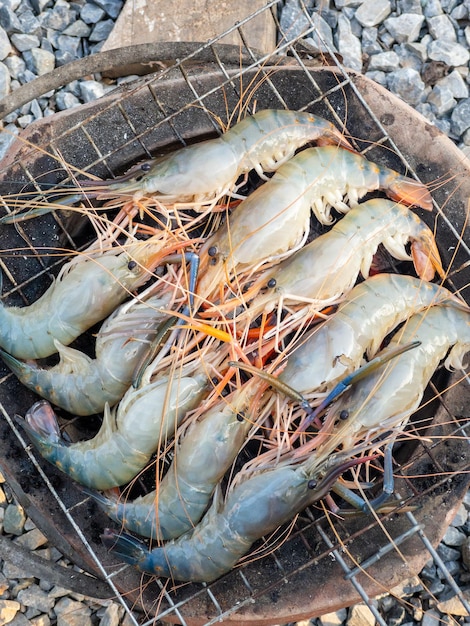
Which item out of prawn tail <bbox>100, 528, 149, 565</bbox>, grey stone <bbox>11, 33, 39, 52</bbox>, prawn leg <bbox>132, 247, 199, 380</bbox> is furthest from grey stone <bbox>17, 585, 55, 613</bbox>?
grey stone <bbox>11, 33, 39, 52</bbox>

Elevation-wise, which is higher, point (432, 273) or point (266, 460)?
point (432, 273)

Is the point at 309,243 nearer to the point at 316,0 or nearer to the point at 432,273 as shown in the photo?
the point at 432,273

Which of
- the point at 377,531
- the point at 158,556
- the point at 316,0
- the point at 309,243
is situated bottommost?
the point at 377,531

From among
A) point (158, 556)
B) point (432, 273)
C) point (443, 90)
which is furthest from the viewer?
point (443, 90)

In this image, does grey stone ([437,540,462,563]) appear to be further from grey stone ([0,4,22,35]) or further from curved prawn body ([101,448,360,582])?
grey stone ([0,4,22,35])

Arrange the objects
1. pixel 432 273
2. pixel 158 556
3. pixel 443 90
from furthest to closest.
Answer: pixel 443 90
pixel 432 273
pixel 158 556

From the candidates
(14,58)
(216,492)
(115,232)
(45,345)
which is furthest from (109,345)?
(14,58)
